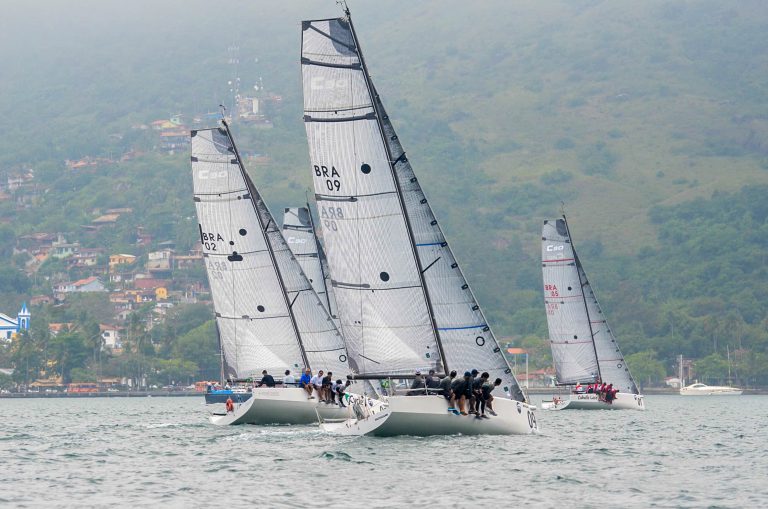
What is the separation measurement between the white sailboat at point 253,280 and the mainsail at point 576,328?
2586cm

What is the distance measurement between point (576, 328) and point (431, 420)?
1608 inches

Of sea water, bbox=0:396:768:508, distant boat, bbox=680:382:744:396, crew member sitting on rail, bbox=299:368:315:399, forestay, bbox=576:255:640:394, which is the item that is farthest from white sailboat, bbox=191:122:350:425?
distant boat, bbox=680:382:744:396

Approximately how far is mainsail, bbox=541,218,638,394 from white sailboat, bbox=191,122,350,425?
2586 centimetres

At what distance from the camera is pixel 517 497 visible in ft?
99.8

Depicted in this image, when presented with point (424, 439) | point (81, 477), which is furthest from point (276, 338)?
point (81, 477)

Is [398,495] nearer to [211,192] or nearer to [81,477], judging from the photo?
[81,477]

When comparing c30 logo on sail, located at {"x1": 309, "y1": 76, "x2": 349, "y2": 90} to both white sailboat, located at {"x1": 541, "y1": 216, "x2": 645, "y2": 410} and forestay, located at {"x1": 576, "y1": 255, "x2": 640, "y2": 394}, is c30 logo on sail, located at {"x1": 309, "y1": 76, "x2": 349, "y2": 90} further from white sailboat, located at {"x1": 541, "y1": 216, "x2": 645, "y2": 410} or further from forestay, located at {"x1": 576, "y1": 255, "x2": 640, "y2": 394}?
forestay, located at {"x1": 576, "y1": 255, "x2": 640, "y2": 394}

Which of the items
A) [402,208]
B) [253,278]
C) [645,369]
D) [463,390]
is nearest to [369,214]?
[402,208]

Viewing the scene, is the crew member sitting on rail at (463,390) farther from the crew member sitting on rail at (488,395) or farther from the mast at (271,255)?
the mast at (271,255)

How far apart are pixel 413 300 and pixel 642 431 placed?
15749 mm

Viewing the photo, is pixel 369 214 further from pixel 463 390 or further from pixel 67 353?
pixel 67 353

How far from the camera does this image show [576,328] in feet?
257

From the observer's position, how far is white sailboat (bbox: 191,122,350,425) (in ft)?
178

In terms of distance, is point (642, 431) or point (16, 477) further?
point (642, 431)
